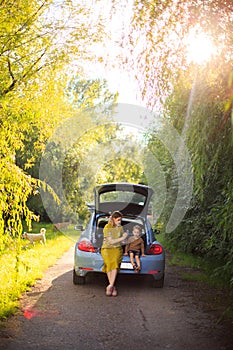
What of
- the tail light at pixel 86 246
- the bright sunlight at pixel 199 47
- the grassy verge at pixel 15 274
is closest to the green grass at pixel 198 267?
the tail light at pixel 86 246

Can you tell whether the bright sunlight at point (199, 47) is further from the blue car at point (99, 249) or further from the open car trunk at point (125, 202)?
the open car trunk at point (125, 202)

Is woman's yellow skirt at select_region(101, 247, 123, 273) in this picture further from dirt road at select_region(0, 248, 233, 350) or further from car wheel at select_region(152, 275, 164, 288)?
car wheel at select_region(152, 275, 164, 288)

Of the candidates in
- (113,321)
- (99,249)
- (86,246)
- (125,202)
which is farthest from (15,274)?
(125,202)

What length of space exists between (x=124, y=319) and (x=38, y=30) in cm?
468

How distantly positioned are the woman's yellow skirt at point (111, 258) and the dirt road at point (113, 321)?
446 millimetres

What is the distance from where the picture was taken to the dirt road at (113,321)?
17.0 ft

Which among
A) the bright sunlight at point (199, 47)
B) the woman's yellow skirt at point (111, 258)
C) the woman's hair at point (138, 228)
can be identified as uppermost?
the bright sunlight at point (199, 47)

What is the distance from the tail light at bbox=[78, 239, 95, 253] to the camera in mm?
8633

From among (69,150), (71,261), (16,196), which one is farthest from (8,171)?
(69,150)

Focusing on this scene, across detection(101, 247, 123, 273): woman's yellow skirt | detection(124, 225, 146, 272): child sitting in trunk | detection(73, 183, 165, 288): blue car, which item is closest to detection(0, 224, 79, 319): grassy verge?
detection(73, 183, 165, 288): blue car

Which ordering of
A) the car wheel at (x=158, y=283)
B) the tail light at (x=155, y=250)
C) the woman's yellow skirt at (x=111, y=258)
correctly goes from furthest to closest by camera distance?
the tail light at (x=155, y=250) < the car wheel at (x=158, y=283) < the woman's yellow skirt at (x=111, y=258)

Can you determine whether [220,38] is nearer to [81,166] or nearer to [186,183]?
[186,183]

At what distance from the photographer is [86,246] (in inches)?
342

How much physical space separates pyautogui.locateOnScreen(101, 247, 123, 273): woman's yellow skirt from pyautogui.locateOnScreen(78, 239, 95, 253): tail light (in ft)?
1.13
